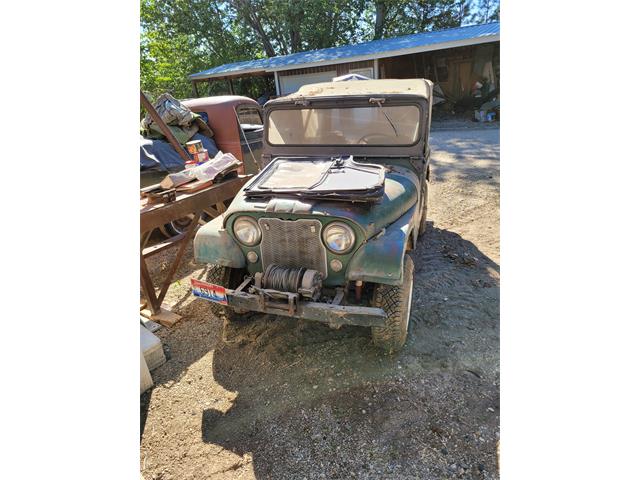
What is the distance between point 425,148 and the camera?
12.5 ft

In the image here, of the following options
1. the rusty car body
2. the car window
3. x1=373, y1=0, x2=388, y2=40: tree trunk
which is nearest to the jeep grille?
the rusty car body

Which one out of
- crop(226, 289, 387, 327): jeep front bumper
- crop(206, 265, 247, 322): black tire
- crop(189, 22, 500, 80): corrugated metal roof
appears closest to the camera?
crop(226, 289, 387, 327): jeep front bumper

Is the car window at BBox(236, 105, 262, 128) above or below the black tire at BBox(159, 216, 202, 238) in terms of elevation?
above

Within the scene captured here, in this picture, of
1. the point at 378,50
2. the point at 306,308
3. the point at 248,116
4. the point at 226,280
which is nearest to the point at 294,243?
the point at 306,308

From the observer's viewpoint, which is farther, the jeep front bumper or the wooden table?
the wooden table

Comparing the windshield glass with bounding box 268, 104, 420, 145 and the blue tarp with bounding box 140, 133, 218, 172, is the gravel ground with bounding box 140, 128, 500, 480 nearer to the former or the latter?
the windshield glass with bounding box 268, 104, 420, 145

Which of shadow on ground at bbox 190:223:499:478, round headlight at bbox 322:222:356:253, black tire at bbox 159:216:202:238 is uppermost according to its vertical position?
round headlight at bbox 322:222:356:253

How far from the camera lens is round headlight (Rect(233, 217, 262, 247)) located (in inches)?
113

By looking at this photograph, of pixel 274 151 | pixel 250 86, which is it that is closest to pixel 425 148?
pixel 274 151

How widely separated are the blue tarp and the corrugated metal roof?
1061 centimetres

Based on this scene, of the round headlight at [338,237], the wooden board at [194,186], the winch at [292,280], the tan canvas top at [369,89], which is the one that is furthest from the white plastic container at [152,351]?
the tan canvas top at [369,89]

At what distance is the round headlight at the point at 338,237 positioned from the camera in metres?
2.67

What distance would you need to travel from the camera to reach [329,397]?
269cm

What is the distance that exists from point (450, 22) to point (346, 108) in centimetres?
2142
